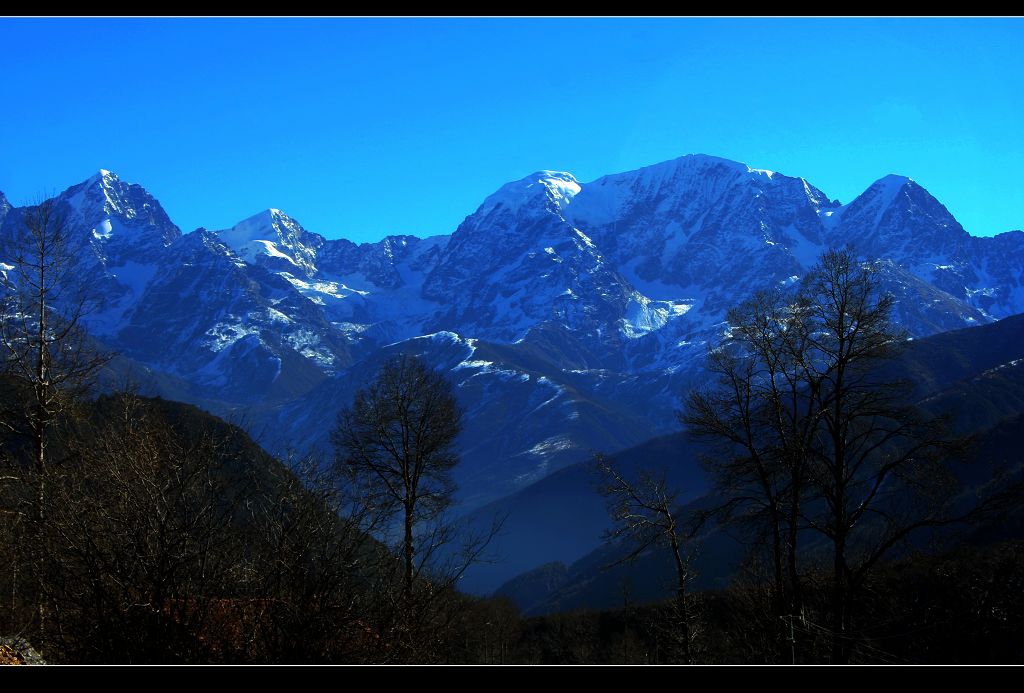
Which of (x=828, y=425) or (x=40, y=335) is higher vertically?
(x=40, y=335)

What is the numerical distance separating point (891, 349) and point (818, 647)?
23.1 feet

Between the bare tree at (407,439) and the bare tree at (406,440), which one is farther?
the bare tree at (407,439)

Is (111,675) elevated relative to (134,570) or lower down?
lower down

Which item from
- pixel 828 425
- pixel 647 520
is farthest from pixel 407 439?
pixel 828 425

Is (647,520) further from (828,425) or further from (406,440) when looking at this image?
(406,440)

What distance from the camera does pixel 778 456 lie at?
17.6 metres

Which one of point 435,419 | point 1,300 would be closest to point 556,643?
point 435,419

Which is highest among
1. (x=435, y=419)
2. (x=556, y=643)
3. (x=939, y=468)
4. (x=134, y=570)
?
(x=435, y=419)

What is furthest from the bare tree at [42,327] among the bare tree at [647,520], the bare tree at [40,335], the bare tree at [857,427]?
the bare tree at [857,427]

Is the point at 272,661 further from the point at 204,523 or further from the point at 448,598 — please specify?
the point at 448,598

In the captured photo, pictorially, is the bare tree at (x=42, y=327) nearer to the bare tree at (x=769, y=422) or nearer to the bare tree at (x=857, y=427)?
the bare tree at (x=769, y=422)

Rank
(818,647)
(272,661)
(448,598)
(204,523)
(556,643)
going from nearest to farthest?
1. (272,661)
2. (204,523)
3. (818,647)
4. (448,598)
5. (556,643)

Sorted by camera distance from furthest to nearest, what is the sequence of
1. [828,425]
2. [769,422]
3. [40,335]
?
[769,422]
[828,425]
[40,335]

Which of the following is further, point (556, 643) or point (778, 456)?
point (556, 643)
